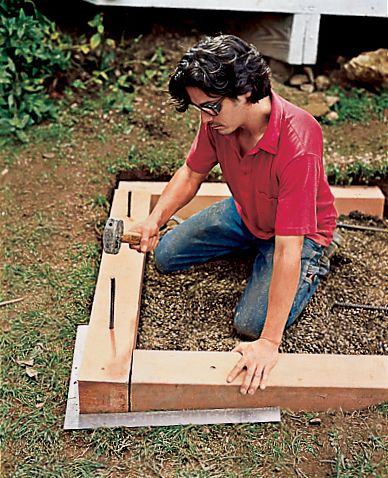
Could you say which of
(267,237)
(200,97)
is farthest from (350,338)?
(200,97)

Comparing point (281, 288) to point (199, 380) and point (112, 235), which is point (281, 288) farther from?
point (112, 235)

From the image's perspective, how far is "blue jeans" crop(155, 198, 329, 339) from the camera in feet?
9.77

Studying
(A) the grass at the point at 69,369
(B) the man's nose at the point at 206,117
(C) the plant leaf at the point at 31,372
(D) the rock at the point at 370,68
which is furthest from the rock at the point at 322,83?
(C) the plant leaf at the point at 31,372

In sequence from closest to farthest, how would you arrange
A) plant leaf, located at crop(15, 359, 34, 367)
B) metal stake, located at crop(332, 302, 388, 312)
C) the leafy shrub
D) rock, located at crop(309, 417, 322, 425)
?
rock, located at crop(309, 417, 322, 425)
plant leaf, located at crop(15, 359, 34, 367)
metal stake, located at crop(332, 302, 388, 312)
the leafy shrub

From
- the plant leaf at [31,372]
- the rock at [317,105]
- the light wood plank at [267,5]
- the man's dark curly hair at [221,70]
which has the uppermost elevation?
the man's dark curly hair at [221,70]

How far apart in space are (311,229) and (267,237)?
1.67 feet

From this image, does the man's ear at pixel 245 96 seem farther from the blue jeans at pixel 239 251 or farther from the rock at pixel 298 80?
the rock at pixel 298 80

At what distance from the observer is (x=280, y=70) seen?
478cm

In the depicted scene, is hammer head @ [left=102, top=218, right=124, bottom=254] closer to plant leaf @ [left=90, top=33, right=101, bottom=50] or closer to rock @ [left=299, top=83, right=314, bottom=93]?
plant leaf @ [left=90, top=33, right=101, bottom=50]

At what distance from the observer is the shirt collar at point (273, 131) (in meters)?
2.58

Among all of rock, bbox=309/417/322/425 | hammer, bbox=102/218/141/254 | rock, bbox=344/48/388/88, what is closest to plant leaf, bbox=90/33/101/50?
rock, bbox=344/48/388/88

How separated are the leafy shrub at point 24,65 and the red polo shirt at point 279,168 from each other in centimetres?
171

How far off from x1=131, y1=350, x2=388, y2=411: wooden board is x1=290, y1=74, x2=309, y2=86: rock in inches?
97.3

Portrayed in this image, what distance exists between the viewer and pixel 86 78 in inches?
182
